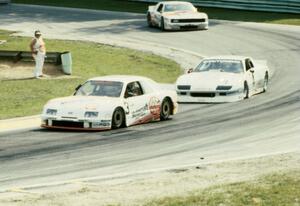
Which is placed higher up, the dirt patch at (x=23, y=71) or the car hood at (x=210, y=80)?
the car hood at (x=210, y=80)

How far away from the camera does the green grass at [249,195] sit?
38.6 ft

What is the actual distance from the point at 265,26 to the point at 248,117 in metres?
24.0

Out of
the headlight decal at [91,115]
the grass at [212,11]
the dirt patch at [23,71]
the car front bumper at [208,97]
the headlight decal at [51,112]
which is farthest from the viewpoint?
the grass at [212,11]

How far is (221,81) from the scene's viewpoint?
26016 mm

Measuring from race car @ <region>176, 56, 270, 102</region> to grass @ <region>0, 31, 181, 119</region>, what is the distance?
379cm

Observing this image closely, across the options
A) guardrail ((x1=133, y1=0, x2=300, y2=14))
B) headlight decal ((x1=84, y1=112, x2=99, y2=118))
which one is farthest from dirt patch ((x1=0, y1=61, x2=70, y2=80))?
guardrail ((x1=133, y1=0, x2=300, y2=14))

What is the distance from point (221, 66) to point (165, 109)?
17.0ft

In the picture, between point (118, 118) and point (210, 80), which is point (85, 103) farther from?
point (210, 80)

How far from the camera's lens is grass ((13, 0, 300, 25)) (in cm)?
4850

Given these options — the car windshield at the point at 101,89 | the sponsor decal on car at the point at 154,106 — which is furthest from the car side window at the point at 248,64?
the car windshield at the point at 101,89

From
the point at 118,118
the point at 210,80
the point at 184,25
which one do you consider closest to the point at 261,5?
the point at 184,25

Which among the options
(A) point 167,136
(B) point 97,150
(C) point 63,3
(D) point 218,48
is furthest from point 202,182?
(C) point 63,3

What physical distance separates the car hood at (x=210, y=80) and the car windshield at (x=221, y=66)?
400 millimetres

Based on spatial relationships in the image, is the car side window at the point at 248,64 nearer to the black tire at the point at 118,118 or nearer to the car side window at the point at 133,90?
the car side window at the point at 133,90
